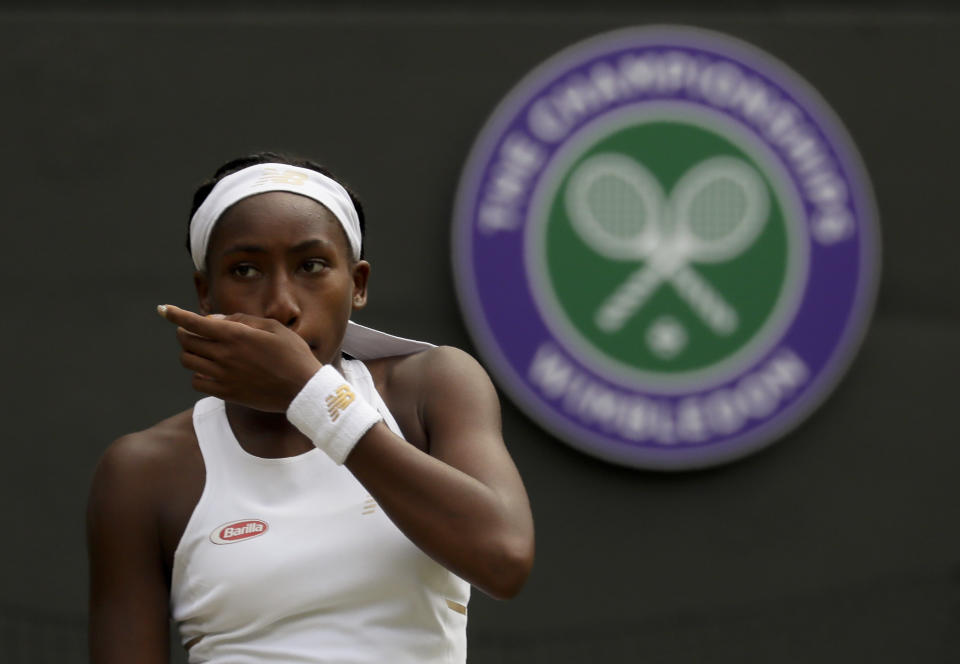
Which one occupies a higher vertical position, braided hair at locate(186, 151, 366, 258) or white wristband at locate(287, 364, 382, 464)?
braided hair at locate(186, 151, 366, 258)

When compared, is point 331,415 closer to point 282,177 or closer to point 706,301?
point 282,177

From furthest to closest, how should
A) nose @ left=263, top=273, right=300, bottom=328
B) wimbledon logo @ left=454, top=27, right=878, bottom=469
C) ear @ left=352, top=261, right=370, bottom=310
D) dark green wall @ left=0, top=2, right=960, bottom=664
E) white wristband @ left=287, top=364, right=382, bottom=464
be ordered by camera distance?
1. dark green wall @ left=0, top=2, right=960, bottom=664
2. wimbledon logo @ left=454, top=27, right=878, bottom=469
3. ear @ left=352, top=261, right=370, bottom=310
4. nose @ left=263, top=273, right=300, bottom=328
5. white wristband @ left=287, top=364, right=382, bottom=464

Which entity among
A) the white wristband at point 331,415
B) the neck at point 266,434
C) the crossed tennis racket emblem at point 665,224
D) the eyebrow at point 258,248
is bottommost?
the white wristband at point 331,415

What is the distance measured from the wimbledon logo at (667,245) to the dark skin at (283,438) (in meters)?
2.89

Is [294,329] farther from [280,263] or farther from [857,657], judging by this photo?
[857,657]

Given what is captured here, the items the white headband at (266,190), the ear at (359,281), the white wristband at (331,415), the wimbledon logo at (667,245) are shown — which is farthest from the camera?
the wimbledon logo at (667,245)

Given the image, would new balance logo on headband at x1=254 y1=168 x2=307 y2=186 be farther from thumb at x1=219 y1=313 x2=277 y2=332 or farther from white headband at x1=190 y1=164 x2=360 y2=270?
thumb at x1=219 y1=313 x2=277 y2=332

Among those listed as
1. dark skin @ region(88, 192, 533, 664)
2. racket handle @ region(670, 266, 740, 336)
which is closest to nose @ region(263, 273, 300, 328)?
dark skin @ region(88, 192, 533, 664)

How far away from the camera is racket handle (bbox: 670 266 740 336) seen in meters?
5.07

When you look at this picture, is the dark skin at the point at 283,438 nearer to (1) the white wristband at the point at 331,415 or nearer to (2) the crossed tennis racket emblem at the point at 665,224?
(1) the white wristband at the point at 331,415

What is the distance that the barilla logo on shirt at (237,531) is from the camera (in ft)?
6.28

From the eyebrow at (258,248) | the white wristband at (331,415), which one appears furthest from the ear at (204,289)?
the white wristband at (331,415)

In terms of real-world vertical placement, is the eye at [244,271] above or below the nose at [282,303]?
above

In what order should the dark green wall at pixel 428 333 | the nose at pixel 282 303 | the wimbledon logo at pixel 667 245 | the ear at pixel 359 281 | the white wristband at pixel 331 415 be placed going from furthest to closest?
the dark green wall at pixel 428 333 < the wimbledon logo at pixel 667 245 < the ear at pixel 359 281 < the nose at pixel 282 303 < the white wristband at pixel 331 415
